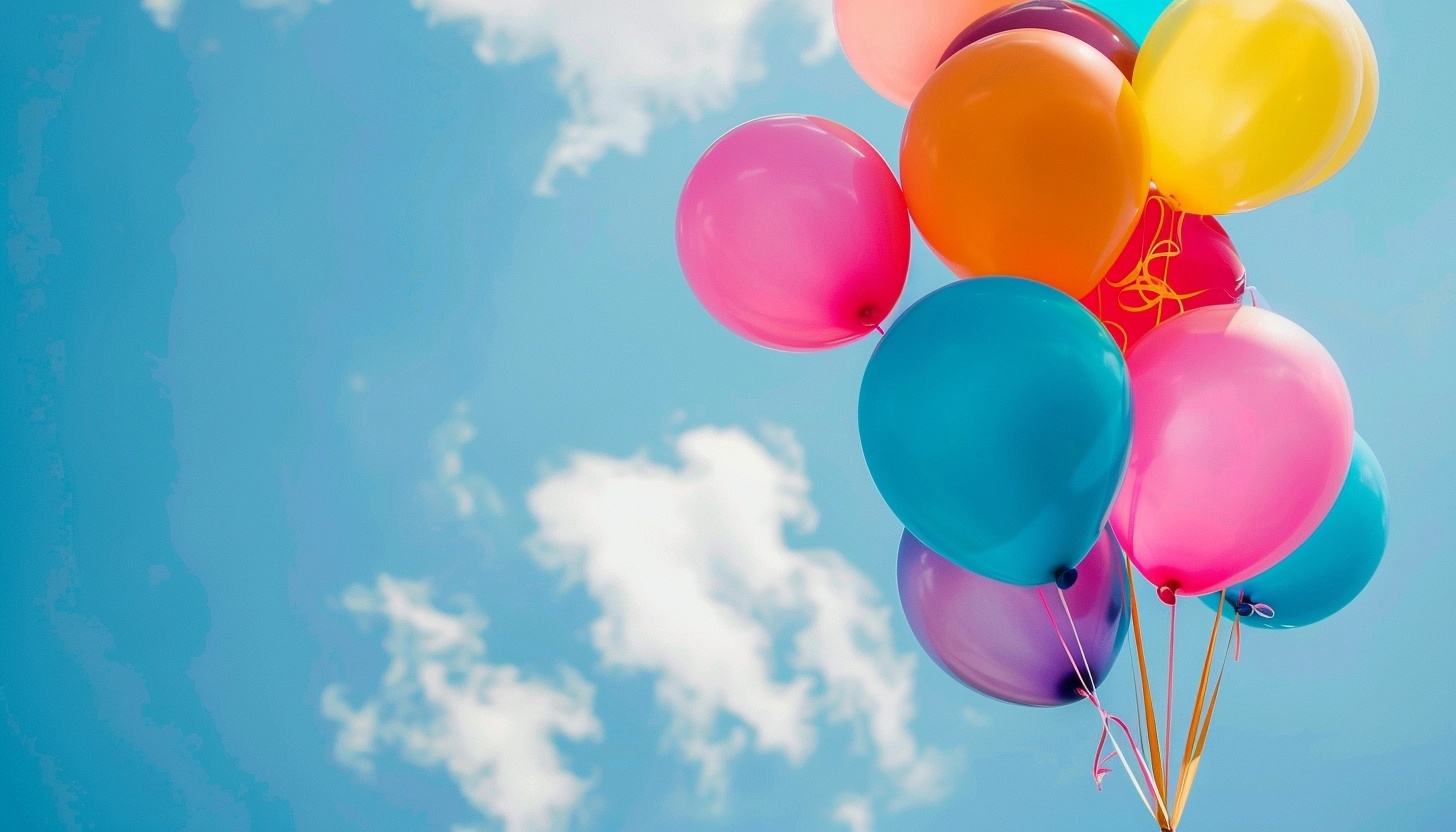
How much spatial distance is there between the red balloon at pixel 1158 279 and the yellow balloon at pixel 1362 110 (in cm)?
25

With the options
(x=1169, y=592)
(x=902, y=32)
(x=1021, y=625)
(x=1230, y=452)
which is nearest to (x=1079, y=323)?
(x=1230, y=452)

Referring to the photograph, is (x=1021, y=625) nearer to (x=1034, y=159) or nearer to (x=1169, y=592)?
(x=1169, y=592)

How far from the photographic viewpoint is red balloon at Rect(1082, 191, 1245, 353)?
2.24 metres

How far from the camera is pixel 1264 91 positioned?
1999 millimetres

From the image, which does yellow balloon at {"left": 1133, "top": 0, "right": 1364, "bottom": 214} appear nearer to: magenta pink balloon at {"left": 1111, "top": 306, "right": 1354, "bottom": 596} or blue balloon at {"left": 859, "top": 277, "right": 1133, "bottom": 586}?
magenta pink balloon at {"left": 1111, "top": 306, "right": 1354, "bottom": 596}

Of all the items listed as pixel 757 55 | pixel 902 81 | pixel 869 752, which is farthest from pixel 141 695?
pixel 902 81

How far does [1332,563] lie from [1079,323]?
95 centimetres

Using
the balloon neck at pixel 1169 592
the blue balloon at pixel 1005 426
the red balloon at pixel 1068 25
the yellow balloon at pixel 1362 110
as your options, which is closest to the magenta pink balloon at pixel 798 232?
the blue balloon at pixel 1005 426

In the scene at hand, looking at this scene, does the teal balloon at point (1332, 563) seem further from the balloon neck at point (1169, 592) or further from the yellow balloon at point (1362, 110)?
the yellow balloon at point (1362, 110)

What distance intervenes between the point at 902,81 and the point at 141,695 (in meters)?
4.95

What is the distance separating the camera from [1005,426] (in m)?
1.70

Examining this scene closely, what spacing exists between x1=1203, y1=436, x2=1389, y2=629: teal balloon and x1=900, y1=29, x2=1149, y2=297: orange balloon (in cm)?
78

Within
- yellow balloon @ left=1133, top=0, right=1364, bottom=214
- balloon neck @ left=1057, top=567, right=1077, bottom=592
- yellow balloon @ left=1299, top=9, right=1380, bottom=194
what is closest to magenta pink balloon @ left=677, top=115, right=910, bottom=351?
yellow balloon @ left=1133, top=0, right=1364, bottom=214

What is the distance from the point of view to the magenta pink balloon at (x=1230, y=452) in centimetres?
185
